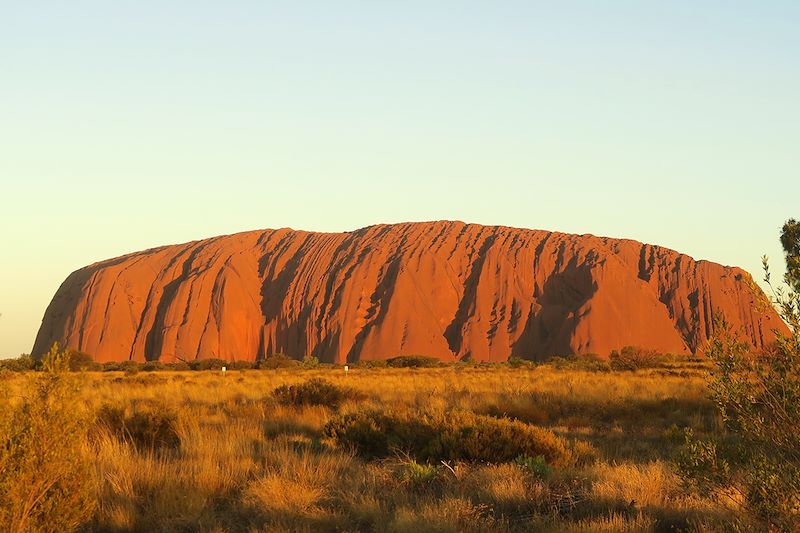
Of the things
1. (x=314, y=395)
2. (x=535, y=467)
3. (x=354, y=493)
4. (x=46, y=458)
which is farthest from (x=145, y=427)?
(x=535, y=467)

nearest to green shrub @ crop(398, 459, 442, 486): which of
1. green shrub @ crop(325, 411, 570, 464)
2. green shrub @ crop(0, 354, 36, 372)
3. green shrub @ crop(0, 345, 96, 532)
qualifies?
green shrub @ crop(325, 411, 570, 464)

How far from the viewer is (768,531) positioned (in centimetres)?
454

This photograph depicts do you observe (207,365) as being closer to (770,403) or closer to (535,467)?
(535,467)

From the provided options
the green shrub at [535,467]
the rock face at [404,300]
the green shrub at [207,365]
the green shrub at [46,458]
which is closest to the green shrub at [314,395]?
the green shrub at [535,467]

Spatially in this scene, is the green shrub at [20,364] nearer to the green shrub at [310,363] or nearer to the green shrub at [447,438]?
the green shrub at [310,363]

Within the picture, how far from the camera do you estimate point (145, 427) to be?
36.1 ft

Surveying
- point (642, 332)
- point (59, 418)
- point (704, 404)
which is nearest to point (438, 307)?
point (642, 332)

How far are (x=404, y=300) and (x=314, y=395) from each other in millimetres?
51962

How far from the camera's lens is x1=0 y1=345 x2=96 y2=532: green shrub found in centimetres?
502

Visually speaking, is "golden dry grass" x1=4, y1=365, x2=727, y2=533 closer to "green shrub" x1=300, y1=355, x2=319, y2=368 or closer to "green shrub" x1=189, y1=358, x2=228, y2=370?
"green shrub" x1=300, y1=355, x2=319, y2=368

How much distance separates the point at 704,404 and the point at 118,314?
67.2m

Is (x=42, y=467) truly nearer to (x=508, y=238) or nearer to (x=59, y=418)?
(x=59, y=418)

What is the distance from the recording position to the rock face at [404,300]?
65.6 meters

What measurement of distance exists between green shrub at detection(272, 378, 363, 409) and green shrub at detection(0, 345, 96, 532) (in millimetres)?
10617
